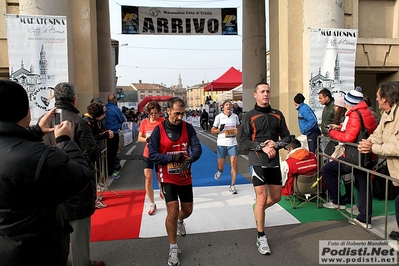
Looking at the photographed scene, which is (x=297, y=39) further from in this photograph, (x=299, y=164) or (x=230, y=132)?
(x=299, y=164)

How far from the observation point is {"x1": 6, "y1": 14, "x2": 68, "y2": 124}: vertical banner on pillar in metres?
6.93

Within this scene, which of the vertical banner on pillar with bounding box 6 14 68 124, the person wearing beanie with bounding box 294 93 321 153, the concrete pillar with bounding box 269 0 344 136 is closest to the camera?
the person wearing beanie with bounding box 294 93 321 153

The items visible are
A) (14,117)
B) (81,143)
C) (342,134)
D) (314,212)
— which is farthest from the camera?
(314,212)

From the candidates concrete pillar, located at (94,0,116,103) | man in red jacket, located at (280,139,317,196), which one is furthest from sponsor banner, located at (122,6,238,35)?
man in red jacket, located at (280,139,317,196)

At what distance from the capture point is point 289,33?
8836mm

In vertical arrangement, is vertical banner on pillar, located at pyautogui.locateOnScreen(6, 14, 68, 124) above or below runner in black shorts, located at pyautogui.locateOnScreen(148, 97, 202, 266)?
above

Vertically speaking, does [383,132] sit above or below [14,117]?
below

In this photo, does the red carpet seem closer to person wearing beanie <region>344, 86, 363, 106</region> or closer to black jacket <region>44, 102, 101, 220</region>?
black jacket <region>44, 102, 101, 220</region>

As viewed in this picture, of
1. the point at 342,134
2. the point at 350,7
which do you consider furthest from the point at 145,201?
the point at 350,7

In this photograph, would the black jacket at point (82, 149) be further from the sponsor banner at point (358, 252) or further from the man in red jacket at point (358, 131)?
the man in red jacket at point (358, 131)

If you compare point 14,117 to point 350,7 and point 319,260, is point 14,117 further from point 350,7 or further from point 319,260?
point 350,7

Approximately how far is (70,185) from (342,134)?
13.2 feet

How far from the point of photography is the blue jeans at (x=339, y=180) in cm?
436

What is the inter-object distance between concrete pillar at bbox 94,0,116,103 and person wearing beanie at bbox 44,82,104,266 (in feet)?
33.0
